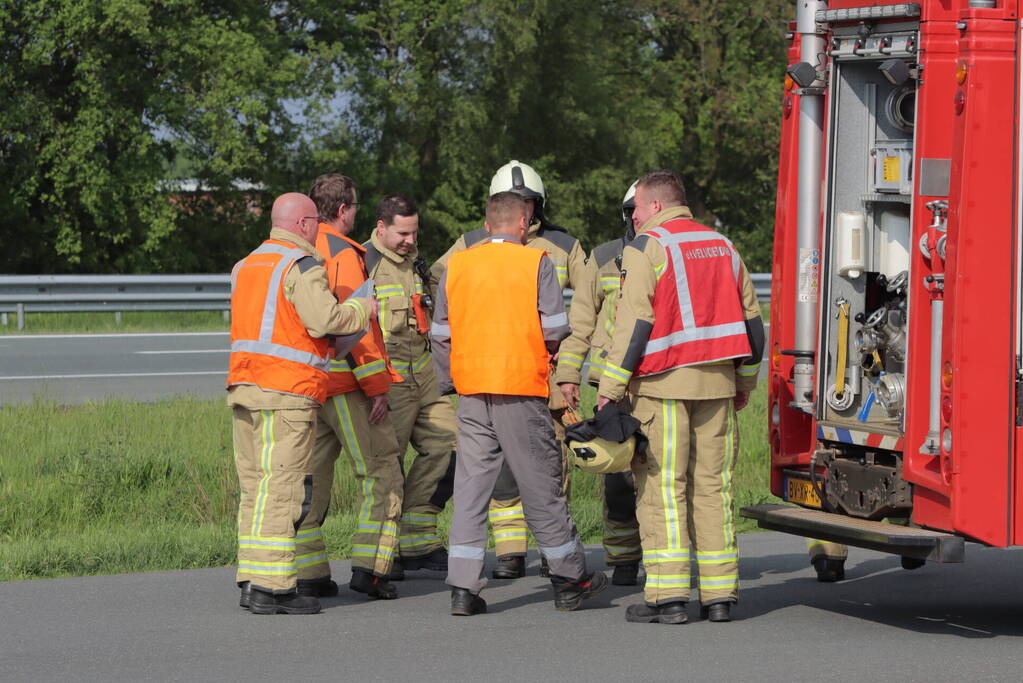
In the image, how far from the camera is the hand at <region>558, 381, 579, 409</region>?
25.3 feet

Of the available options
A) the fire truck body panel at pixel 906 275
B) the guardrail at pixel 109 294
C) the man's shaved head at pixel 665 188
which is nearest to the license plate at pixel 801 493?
the fire truck body panel at pixel 906 275

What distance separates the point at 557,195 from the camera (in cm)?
2866

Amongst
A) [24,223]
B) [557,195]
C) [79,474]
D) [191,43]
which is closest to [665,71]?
[557,195]

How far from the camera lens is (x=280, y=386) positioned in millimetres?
7453

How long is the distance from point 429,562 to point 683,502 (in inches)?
74.2

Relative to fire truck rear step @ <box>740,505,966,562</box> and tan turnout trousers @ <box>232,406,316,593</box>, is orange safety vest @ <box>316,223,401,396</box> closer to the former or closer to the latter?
tan turnout trousers @ <box>232,406,316,593</box>

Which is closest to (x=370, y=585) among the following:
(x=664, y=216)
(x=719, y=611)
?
(x=719, y=611)

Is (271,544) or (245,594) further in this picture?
(245,594)

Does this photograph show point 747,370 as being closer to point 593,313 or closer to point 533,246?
point 593,313

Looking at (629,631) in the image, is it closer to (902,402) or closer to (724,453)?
(724,453)

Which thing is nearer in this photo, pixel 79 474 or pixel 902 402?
pixel 902 402

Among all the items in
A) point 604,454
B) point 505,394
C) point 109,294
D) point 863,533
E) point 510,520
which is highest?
point 109,294

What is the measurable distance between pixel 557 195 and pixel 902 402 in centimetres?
2149

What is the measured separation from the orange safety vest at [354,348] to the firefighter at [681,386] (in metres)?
1.20
